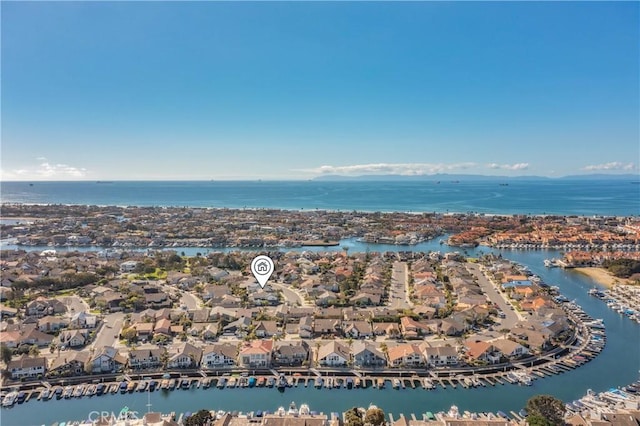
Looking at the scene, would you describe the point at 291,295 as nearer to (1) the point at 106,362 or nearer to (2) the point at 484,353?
(1) the point at 106,362

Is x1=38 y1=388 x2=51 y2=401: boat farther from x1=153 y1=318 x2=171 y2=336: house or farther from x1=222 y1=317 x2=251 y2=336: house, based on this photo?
x1=222 y1=317 x2=251 y2=336: house

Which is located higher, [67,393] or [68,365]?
[68,365]

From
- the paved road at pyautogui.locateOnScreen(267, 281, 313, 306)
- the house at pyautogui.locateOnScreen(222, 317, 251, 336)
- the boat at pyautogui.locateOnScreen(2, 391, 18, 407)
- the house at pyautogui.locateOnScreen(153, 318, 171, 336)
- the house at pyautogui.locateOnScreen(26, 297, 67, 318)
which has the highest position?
the house at pyautogui.locateOnScreen(26, 297, 67, 318)

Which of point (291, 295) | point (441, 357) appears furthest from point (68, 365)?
point (441, 357)

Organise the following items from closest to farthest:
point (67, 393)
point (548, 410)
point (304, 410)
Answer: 1. point (548, 410)
2. point (304, 410)
3. point (67, 393)

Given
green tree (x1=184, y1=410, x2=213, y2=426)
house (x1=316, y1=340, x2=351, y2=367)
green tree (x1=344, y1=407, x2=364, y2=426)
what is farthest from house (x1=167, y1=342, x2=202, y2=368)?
green tree (x1=344, y1=407, x2=364, y2=426)
